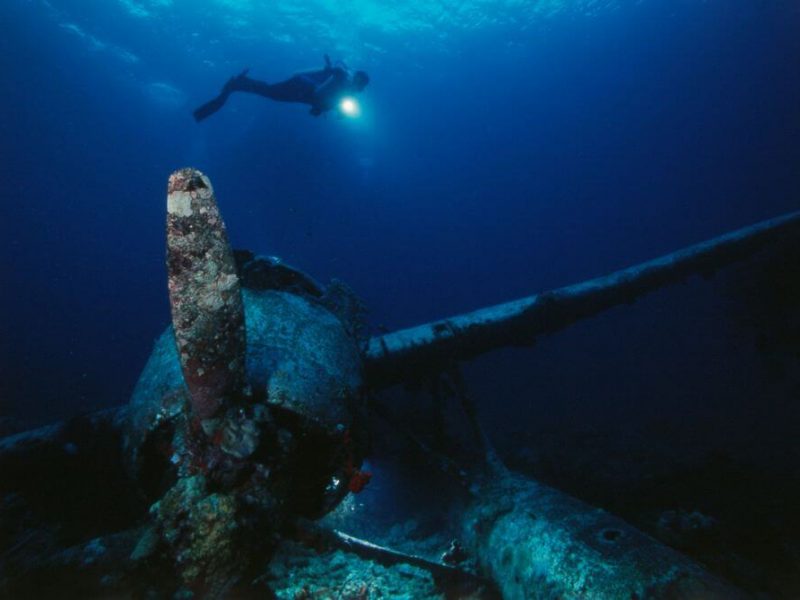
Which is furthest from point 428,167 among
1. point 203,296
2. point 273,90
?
point 203,296

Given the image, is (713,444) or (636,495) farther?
(713,444)

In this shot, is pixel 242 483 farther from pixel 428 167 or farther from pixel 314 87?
pixel 428 167

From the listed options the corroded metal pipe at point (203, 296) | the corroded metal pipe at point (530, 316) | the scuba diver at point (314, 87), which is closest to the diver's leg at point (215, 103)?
the scuba diver at point (314, 87)

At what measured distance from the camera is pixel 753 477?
5414mm

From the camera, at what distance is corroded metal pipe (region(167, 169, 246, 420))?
6.14 ft

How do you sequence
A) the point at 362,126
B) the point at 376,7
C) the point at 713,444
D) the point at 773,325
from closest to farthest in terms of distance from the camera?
the point at 713,444
the point at 773,325
the point at 376,7
the point at 362,126

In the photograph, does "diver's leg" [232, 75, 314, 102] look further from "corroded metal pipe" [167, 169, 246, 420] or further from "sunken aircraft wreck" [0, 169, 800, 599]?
"corroded metal pipe" [167, 169, 246, 420]

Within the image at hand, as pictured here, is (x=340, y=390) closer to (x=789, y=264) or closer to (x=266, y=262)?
(x=266, y=262)

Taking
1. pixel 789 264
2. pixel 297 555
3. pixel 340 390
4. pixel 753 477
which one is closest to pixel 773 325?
pixel 789 264

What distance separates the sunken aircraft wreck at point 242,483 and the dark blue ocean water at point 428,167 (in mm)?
11813

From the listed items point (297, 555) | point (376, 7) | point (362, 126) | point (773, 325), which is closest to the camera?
point (297, 555)

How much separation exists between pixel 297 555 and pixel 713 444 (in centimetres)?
1020

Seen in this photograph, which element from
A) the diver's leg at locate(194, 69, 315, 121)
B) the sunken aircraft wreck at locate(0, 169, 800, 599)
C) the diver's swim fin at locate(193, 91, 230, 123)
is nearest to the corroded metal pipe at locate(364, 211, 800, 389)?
the sunken aircraft wreck at locate(0, 169, 800, 599)

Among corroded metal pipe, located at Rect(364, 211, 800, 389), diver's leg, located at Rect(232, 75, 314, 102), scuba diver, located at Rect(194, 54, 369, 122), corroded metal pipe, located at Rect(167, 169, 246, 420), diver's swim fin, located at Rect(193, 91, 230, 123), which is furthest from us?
diver's swim fin, located at Rect(193, 91, 230, 123)
